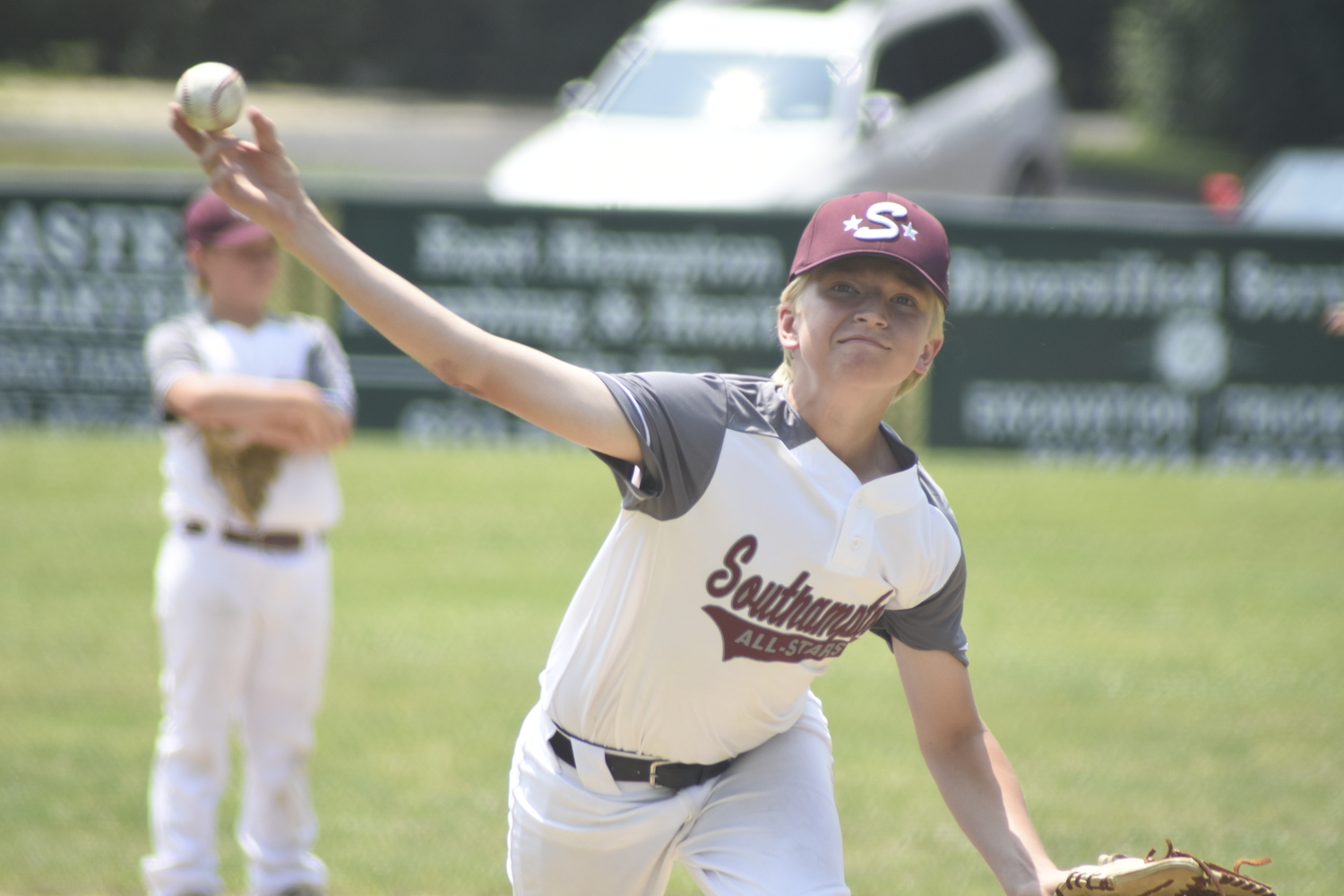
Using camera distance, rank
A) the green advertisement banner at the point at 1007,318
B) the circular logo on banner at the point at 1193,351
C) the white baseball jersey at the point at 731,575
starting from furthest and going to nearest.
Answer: the circular logo on banner at the point at 1193,351
the green advertisement banner at the point at 1007,318
the white baseball jersey at the point at 731,575

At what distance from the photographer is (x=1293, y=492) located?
1146 centimetres

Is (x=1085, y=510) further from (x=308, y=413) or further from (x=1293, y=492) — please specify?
(x=308, y=413)

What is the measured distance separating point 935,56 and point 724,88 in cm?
270

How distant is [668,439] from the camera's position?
2705 millimetres

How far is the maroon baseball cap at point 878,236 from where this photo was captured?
9.23ft

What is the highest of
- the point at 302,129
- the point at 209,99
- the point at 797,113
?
the point at 209,99

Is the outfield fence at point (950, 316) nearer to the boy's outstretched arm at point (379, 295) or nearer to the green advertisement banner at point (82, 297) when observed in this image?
the green advertisement banner at point (82, 297)

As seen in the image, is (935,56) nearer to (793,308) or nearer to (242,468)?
(242,468)

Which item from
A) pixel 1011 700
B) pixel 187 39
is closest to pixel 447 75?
pixel 187 39

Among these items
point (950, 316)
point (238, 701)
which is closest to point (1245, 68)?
point (950, 316)

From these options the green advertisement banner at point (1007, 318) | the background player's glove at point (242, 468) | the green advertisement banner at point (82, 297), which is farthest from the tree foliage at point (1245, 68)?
the background player's glove at point (242, 468)

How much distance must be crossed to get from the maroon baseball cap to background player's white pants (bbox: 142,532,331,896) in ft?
7.75

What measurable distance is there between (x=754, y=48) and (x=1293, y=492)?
6.17m

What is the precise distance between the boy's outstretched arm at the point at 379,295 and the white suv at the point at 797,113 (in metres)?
9.32
